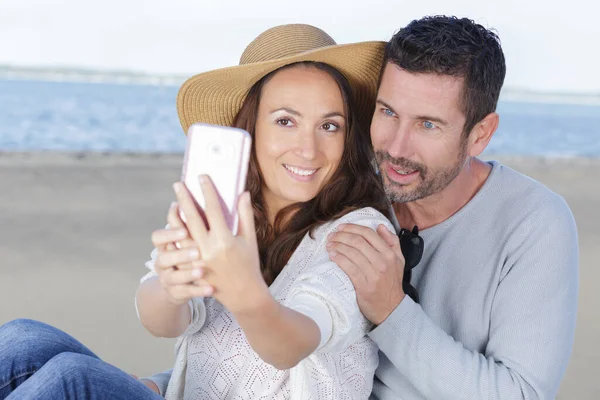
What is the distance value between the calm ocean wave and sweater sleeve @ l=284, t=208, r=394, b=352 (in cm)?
1249

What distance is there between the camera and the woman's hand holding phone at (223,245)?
1.19 m

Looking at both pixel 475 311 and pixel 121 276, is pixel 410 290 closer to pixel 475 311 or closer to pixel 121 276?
pixel 475 311

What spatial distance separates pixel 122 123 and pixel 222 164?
63.3 feet

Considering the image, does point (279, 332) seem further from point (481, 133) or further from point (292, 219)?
point (481, 133)

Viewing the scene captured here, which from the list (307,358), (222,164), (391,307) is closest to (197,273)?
(222,164)

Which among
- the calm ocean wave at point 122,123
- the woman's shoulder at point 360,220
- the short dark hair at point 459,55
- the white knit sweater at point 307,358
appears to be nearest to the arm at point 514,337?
the white knit sweater at point 307,358

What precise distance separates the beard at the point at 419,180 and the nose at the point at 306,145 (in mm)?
182

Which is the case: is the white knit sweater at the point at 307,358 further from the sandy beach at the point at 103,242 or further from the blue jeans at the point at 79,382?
the sandy beach at the point at 103,242

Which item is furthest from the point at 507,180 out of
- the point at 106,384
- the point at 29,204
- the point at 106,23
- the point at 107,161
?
the point at 106,23

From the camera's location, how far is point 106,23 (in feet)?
93.3

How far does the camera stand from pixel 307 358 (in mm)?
1719

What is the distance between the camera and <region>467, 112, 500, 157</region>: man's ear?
2.13 metres

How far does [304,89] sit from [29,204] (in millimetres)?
3704

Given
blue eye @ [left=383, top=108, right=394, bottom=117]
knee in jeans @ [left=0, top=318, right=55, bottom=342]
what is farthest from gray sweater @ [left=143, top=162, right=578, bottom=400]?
knee in jeans @ [left=0, top=318, right=55, bottom=342]
